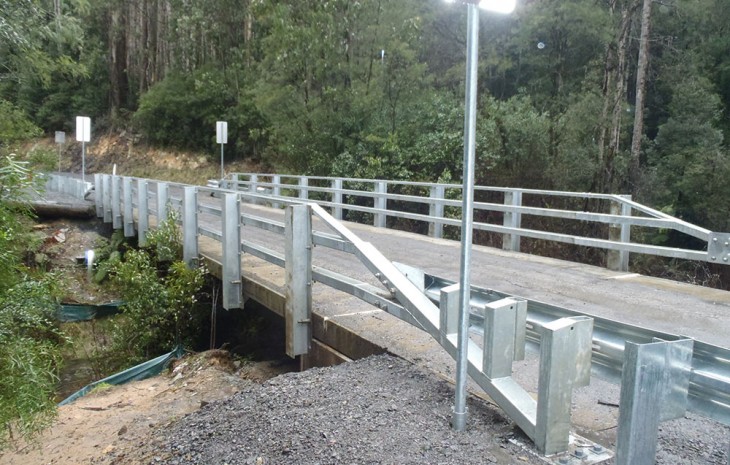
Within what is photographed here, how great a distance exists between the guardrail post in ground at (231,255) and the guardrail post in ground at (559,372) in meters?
5.08

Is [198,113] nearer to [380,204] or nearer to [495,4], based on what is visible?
[380,204]

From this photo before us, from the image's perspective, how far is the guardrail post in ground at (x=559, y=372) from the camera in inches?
119

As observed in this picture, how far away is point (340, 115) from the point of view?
921 inches

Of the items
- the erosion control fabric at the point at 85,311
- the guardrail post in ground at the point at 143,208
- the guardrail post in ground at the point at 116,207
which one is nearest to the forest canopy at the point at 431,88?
the guardrail post in ground at the point at 116,207

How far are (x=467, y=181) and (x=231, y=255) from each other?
487 centimetres

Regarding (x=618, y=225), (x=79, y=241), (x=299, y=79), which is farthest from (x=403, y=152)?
(x=618, y=225)

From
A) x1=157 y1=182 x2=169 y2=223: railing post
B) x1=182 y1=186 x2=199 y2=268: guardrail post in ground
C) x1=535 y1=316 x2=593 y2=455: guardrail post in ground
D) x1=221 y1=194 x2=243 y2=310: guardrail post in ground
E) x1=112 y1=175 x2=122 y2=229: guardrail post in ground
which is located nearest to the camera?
x1=535 y1=316 x2=593 y2=455: guardrail post in ground

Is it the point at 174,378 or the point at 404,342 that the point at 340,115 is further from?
the point at 404,342

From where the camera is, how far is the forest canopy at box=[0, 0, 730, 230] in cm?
2011

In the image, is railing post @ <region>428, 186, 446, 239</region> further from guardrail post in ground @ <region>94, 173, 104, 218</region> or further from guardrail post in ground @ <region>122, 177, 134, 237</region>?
guardrail post in ground @ <region>94, 173, 104, 218</region>

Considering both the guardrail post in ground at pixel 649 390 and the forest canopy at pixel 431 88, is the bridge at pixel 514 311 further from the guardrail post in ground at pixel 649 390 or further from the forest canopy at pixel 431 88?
the forest canopy at pixel 431 88

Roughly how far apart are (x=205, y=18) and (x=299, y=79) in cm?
1340

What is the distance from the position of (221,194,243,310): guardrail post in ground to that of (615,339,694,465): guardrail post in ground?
568 cm

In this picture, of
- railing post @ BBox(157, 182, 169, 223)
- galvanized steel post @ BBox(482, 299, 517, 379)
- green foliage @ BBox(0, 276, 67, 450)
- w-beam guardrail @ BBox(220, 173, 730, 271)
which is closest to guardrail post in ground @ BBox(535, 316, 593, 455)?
galvanized steel post @ BBox(482, 299, 517, 379)
